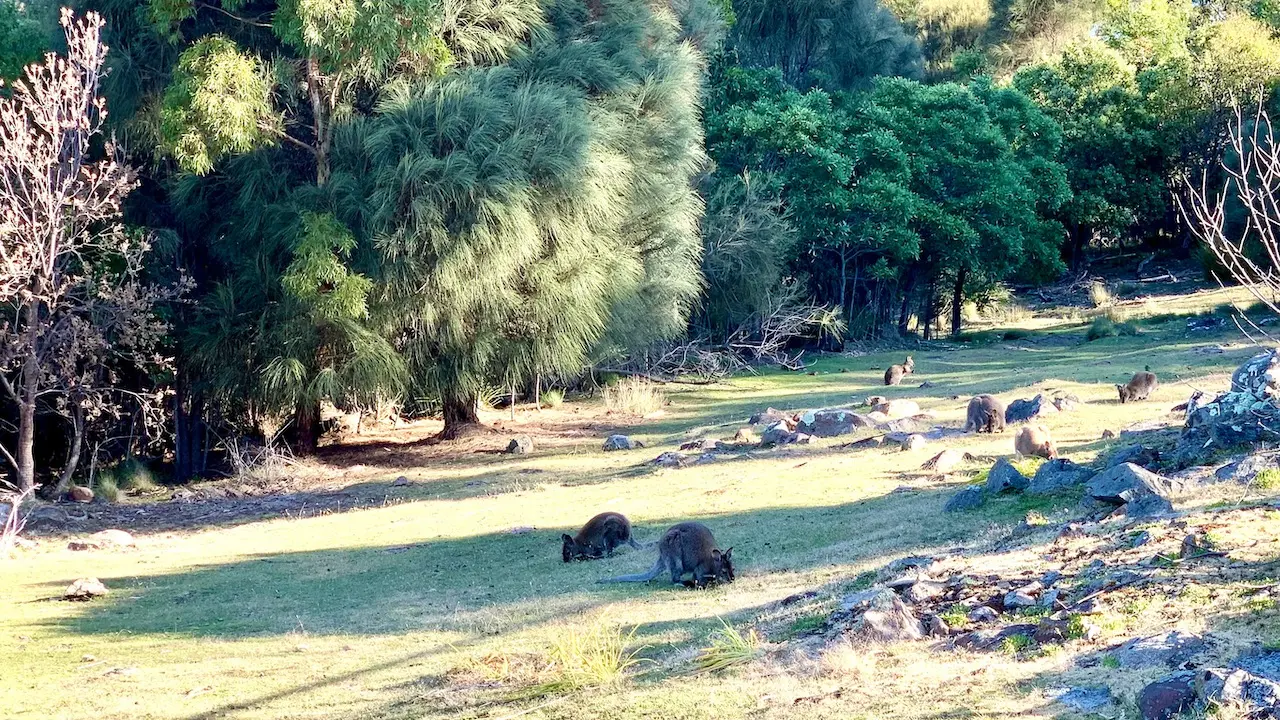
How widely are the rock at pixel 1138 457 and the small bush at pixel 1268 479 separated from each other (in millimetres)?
1694

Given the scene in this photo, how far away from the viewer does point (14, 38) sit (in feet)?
69.4

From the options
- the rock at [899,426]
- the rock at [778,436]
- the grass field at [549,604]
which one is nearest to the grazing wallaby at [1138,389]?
the grass field at [549,604]

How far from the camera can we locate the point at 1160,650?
564 cm

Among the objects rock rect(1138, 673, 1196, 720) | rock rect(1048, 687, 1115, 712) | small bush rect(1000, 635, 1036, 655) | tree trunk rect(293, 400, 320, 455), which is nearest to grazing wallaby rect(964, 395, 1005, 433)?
small bush rect(1000, 635, 1036, 655)

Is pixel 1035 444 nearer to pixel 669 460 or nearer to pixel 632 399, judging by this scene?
pixel 669 460

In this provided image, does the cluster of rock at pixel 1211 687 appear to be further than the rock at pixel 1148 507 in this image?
No

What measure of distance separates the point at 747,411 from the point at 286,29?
11.4 metres

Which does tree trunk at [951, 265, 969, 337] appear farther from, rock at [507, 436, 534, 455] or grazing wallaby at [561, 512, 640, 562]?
grazing wallaby at [561, 512, 640, 562]

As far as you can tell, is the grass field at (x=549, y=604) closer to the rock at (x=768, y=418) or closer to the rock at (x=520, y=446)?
the rock at (x=768, y=418)

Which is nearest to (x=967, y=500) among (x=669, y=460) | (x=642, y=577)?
(x=642, y=577)

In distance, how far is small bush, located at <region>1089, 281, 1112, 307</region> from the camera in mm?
41281

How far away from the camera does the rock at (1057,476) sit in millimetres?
10297

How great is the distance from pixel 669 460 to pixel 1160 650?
40.3 feet

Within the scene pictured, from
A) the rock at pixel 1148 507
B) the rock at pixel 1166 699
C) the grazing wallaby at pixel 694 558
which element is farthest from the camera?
the grazing wallaby at pixel 694 558
